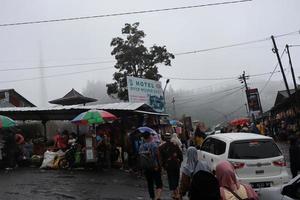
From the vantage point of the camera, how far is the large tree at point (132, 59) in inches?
1815

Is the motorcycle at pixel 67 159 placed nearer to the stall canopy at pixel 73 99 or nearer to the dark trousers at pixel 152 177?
the stall canopy at pixel 73 99

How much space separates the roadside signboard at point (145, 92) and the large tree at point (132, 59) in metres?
11.4

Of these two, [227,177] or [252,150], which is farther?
[252,150]

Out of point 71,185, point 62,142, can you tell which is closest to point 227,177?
point 71,185

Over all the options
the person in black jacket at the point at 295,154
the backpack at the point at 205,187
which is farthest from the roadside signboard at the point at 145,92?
the backpack at the point at 205,187

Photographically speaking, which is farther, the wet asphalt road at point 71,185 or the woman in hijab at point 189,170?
the wet asphalt road at point 71,185

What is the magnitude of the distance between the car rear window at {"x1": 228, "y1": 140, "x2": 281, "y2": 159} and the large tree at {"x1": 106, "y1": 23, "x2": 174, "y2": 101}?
110ft

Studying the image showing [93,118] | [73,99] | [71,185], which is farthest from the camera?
[73,99]

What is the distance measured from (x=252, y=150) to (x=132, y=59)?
34.3m

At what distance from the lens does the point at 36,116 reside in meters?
25.4

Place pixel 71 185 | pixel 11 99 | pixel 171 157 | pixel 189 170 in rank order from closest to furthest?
pixel 189 170, pixel 171 157, pixel 71 185, pixel 11 99

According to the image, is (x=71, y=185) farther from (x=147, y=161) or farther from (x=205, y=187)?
(x=205, y=187)

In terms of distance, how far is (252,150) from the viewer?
12.4 meters

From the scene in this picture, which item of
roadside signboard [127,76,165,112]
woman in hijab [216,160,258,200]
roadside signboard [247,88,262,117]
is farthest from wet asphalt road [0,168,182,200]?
roadside signboard [247,88,262,117]
